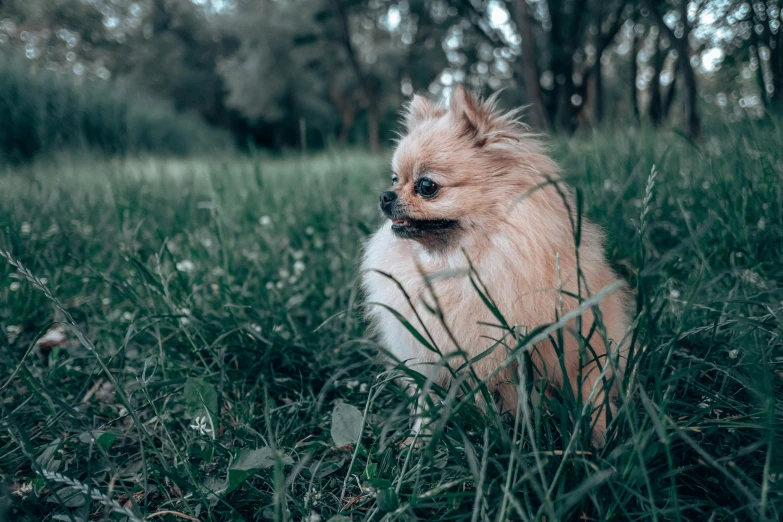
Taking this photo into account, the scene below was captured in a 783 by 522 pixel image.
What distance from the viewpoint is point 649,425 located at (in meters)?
1.22

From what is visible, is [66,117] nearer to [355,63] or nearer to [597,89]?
[355,63]

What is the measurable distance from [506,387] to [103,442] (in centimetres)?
131

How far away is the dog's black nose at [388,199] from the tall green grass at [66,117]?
5.49 m

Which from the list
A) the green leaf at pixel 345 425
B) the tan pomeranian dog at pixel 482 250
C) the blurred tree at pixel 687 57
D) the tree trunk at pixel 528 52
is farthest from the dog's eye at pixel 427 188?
the tree trunk at pixel 528 52

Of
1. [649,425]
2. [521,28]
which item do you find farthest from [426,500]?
[521,28]

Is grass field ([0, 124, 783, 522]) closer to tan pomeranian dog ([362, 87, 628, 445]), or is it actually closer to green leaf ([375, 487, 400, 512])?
green leaf ([375, 487, 400, 512])

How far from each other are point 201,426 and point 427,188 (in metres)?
1.22

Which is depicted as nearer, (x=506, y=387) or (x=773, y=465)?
(x=773, y=465)

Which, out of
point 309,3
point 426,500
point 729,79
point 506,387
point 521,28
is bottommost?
point 426,500

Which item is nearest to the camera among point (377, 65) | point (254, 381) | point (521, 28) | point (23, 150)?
point (254, 381)

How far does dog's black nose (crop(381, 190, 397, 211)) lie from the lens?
6.16 feet

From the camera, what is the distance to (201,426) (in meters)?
1.62

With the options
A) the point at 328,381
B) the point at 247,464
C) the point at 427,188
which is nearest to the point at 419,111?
the point at 427,188

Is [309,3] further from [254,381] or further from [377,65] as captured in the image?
[254,381]
